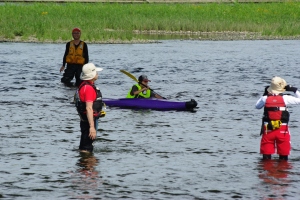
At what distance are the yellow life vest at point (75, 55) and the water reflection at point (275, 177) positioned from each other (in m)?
10.3

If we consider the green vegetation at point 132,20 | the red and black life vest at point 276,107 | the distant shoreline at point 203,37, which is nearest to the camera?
the red and black life vest at point 276,107

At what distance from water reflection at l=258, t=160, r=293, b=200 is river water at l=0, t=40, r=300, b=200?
0.01 metres

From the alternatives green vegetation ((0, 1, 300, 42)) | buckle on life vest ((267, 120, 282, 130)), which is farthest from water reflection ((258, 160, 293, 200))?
green vegetation ((0, 1, 300, 42))

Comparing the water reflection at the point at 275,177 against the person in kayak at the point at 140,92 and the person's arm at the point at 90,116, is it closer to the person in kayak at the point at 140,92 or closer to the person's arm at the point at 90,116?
the person's arm at the point at 90,116

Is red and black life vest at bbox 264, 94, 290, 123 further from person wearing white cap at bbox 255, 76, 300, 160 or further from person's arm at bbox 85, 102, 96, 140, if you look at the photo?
person's arm at bbox 85, 102, 96, 140

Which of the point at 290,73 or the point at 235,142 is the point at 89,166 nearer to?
the point at 235,142

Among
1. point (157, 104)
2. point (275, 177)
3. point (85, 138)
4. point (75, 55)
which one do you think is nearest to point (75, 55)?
point (75, 55)

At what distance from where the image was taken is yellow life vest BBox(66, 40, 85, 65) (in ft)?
76.1

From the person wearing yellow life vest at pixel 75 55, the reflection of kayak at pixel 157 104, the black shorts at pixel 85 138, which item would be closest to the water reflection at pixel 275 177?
the black shorts at pixel 85 138

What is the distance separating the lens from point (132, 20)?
50594 millimetres

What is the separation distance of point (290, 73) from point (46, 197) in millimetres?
20062

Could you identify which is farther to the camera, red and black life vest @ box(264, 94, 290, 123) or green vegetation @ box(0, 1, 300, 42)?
green vegetation @ box(0, 1, 300, 42)

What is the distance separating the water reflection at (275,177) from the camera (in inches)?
468

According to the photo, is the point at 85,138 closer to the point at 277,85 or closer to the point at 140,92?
the point at 277,85
